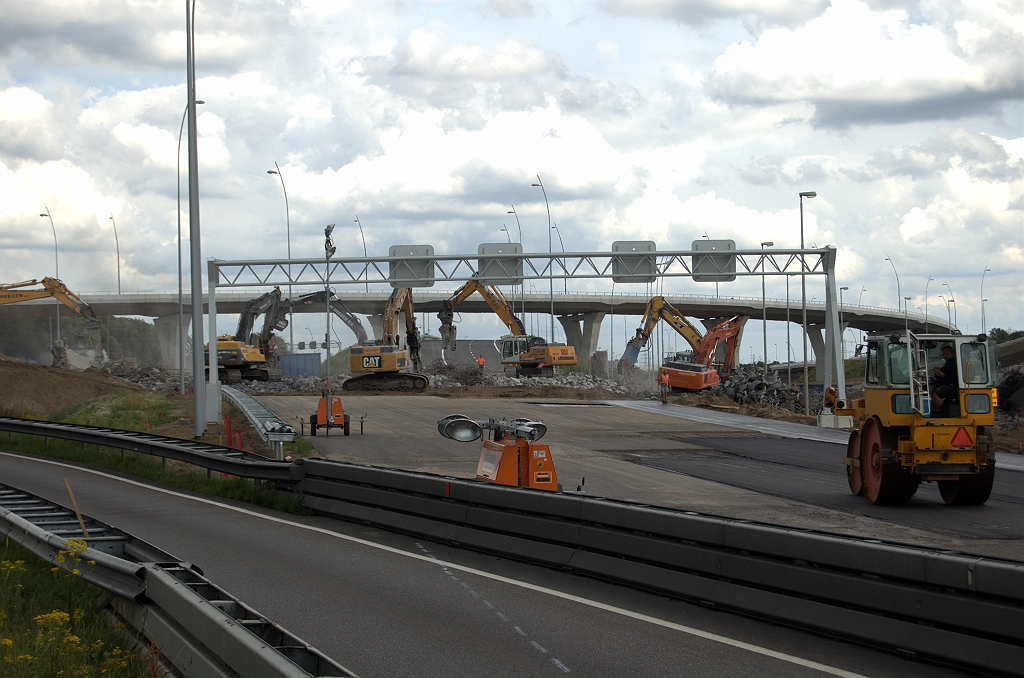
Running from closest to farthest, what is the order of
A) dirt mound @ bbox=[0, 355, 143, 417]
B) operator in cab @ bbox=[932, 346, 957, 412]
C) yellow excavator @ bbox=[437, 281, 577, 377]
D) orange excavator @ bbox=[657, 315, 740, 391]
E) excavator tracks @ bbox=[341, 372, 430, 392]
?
1. operator in cab @ bbox=[932, 346, 957, 412]
2. dirt mound @ bbox=[0, 355, 143, 417]
3. excavator tracks @ bbox=[341, 372, 430, 392]
4. orange excavator @ bbox=[657, 315, 740, 391]
5. yellow excavator @ bbox=[437, 281, 577, 377]

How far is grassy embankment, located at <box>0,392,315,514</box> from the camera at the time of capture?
15.8 m

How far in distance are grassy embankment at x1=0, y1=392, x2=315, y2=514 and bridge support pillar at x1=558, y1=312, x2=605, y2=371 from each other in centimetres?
7530

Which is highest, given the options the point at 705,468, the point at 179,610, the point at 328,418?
the point at 328,418

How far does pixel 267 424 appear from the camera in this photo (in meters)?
23.7

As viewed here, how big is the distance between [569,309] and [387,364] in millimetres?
60972

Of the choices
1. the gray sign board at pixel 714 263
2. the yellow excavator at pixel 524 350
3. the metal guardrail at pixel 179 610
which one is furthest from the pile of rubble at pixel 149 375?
the metal guardrail at pixel 179 610

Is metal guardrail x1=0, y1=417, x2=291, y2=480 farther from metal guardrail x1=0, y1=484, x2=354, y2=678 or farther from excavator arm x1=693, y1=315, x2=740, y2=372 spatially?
excavator arm x1=693, y1=315, x2=740, y2=372

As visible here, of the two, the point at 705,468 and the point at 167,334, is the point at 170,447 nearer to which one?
the point at 705,468

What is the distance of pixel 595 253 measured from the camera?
44.5 meters

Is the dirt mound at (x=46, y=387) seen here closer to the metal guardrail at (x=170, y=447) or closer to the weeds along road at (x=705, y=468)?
the weeds along road at (x=705, y=468)

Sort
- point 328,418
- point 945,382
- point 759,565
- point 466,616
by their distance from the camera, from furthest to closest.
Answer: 1. point 328,418
2. point 945,382
3. point 466,616
4. point 759,565

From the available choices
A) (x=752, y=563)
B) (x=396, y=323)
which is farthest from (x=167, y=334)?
(x=752, y=563)

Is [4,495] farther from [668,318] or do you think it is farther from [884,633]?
[668,318]

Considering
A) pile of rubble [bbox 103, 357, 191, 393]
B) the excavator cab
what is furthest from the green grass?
pile of rubble [bbox 103, 357, 191, 393]
